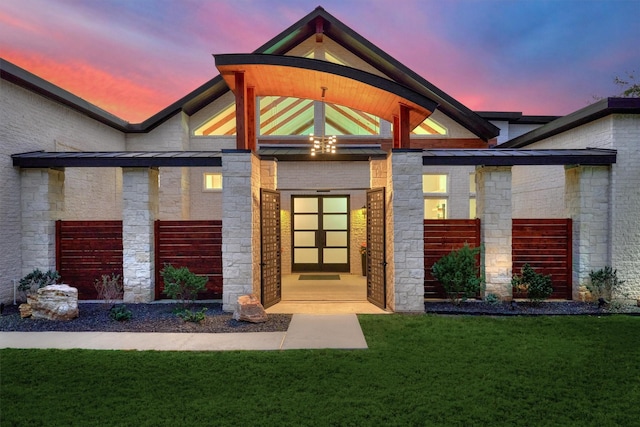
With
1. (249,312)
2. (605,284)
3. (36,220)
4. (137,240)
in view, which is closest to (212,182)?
(137,240)

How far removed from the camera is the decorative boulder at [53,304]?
755cm

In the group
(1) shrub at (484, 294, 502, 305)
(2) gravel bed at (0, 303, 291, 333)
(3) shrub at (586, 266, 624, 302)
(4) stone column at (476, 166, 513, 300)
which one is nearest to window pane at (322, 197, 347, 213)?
(4) stone column at (476, 166, 513, 300)

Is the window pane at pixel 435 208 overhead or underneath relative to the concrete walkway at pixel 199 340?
overhead

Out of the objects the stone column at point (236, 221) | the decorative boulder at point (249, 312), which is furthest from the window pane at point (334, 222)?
the decorative boulder at point (249, 312)

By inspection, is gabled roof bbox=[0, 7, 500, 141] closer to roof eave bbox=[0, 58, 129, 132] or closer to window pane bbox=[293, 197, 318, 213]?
roof eave bbox=[0, 58, 129, 132]

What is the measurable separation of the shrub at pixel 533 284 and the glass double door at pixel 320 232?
7005mm

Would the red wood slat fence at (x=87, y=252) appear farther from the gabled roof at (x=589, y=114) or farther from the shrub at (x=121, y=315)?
the gabled roof at (x=589, y=114)

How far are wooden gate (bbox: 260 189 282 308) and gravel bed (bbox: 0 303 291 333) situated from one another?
0.92 meters

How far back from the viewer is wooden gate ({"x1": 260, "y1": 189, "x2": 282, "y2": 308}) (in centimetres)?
862

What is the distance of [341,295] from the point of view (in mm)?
10156

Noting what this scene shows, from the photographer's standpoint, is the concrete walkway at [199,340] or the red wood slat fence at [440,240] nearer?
the concrete walkway at [199,340]

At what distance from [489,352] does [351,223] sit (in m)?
8.95

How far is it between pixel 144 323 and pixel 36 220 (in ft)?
14.9

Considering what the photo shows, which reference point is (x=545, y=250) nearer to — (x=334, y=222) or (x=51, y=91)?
(x=334, y=222)
